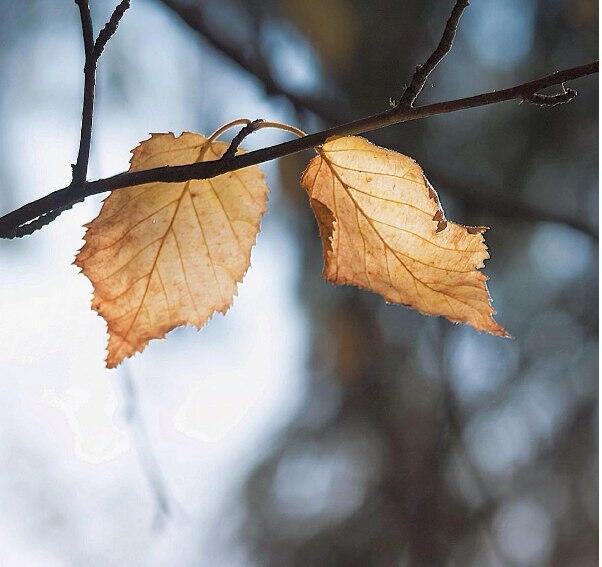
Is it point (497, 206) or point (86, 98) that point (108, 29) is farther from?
point (497, 206)

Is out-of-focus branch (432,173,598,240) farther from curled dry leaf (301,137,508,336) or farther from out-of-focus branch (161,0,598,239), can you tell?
curled dry leaf (301,137,508,336)

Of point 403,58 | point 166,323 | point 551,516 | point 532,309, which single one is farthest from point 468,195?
point 551,516

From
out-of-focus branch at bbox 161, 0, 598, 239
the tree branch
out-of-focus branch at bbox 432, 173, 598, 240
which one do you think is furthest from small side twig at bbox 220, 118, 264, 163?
out-of-focus branch at bbox 432, 173, 598, 240

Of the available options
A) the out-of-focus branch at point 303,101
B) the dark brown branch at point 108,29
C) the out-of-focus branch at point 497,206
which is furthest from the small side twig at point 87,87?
the out-of-focus branch at point 497,206

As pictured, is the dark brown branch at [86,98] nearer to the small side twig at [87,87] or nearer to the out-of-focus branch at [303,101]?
the small side twig at [87,87]

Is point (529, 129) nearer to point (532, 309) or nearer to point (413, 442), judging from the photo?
point (532, 309)
